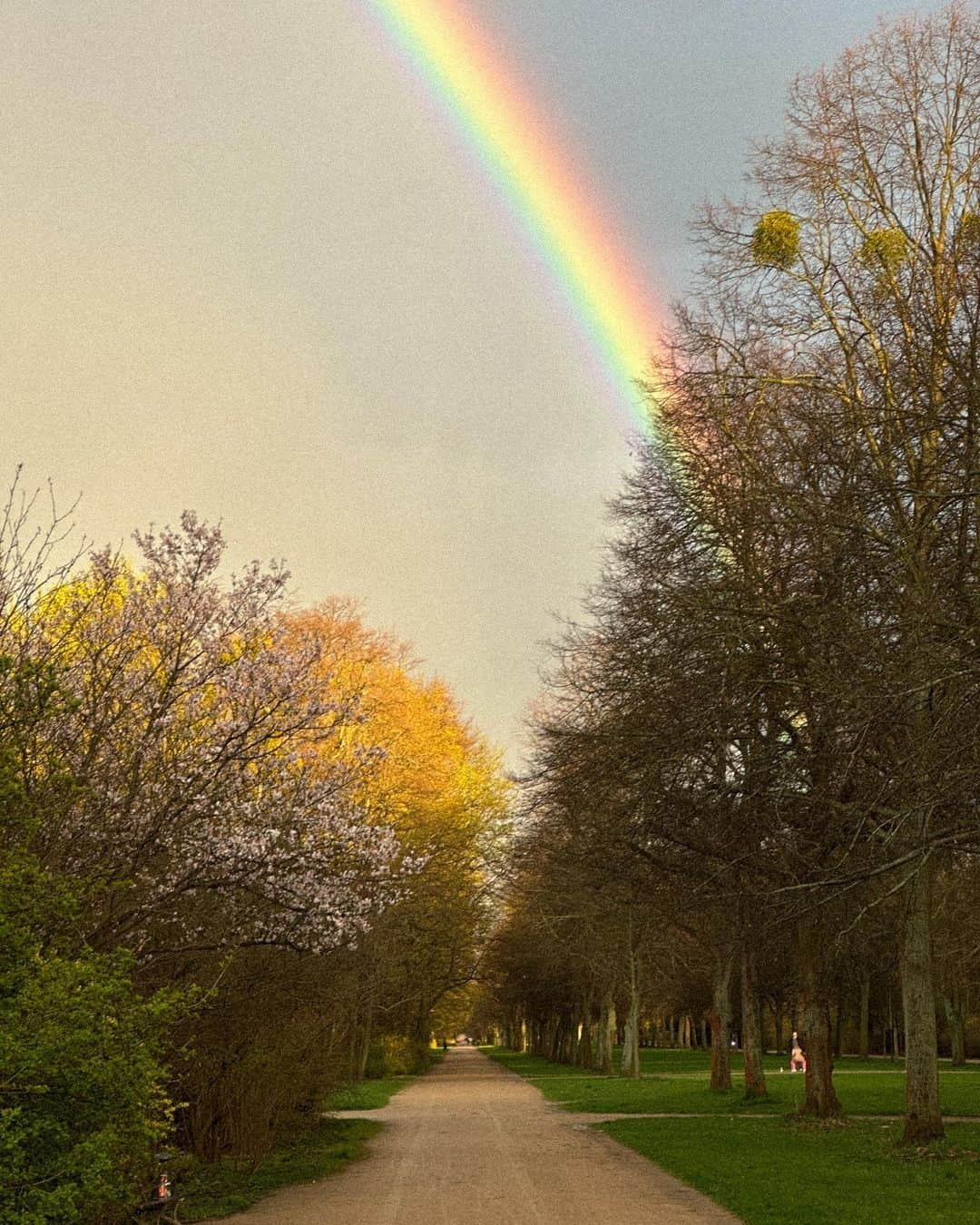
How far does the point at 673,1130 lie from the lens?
2069 centimetres

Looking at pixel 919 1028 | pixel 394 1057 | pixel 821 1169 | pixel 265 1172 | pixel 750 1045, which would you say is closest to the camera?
pixel 821 1169

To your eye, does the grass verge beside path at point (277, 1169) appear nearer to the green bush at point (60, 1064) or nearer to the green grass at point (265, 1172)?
the green grass at point (265, 1172)

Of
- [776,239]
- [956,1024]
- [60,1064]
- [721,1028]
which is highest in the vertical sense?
[776,239]

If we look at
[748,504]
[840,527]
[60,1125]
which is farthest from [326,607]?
[60,1125]

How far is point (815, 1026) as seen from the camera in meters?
22.0

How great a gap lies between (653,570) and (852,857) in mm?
5028

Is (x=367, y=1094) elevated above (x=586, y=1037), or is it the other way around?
(x=586, y=1037)

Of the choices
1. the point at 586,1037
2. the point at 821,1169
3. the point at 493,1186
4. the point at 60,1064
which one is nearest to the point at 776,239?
the point at 821,1169

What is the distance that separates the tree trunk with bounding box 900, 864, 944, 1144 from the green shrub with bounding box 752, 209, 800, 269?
29.3ft

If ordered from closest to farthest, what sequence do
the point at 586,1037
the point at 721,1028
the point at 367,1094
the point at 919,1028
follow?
the point at 919,1028 < the point at 721,1028 < the point at 367,1094 < the point at 586,1037

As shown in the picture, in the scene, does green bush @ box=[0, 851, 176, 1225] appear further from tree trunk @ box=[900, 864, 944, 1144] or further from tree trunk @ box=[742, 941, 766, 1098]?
tree trunk @ box=[742, 941, 766, 1098]

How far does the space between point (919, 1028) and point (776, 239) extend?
1127cm

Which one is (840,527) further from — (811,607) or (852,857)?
(852,857)

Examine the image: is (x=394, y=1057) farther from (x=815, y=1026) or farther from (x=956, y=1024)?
(x=815, y=1026)
